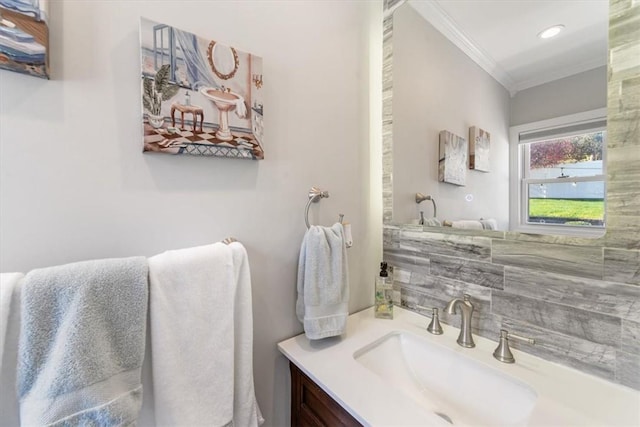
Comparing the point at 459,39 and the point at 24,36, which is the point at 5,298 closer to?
the point at 24,36

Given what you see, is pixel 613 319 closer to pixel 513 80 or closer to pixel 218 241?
pixel 513 80

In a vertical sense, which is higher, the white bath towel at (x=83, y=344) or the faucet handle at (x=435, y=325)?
the white bath towel at (x=83, y=344)

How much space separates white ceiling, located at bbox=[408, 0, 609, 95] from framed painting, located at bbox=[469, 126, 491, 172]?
0.53ft

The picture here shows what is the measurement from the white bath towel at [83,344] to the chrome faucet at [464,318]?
0.94m

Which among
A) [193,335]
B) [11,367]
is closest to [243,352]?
[193,335]

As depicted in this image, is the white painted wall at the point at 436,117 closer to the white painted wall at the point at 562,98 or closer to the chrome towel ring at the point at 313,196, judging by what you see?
the white painted wall at the point at 562,98

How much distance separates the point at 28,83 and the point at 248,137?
50cm

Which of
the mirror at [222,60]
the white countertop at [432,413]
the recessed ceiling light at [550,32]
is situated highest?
the recessed ceiling light at [550,32]

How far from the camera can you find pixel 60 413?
498mm

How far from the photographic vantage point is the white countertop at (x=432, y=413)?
635 millimetres

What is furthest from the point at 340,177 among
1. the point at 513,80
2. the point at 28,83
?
the point at 28,83

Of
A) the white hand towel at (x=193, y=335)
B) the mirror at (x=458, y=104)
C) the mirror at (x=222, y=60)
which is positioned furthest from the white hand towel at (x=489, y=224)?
the mirror at (x=222, y=60)

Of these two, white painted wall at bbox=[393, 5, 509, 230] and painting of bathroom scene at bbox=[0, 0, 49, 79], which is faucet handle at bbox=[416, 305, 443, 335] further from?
painting of bathroom scene at bbox=[0, 0, 49, 79]

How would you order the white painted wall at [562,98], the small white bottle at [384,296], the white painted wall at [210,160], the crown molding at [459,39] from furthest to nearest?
the small white bottle at [384,296] < the crown molding at [459,39] < the white painted wall at [562,98] < the white painted wall at [210,160]
